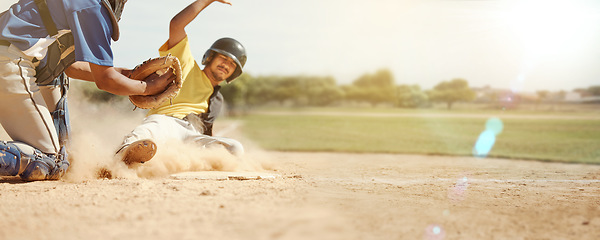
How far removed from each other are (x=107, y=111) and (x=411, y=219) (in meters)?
4.18

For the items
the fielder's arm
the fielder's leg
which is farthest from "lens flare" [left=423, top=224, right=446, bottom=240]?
the fielder's leg

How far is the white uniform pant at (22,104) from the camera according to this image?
2969mm

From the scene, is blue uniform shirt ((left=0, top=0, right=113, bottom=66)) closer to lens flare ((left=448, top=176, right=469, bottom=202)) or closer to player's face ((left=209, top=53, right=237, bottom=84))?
player's face ((left=209, top=53, right=237, bottom=84))

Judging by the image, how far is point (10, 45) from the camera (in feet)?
9.69

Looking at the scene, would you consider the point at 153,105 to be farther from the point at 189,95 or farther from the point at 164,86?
the point at 189,95

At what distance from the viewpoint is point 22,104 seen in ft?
9.89

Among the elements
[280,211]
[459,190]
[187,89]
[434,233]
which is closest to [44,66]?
[187,89]

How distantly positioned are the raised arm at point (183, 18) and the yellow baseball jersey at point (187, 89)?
102 millimetres

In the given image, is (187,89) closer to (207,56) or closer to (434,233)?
(207,56)

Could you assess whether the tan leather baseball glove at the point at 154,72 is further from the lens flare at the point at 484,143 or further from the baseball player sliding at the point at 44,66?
the lens flare at the point at 484,143

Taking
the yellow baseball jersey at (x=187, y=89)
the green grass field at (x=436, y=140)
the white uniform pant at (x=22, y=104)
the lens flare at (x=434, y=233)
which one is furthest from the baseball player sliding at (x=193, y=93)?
the green grass field at (x=436, y=140)

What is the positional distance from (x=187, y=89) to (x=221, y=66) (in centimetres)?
→ 42

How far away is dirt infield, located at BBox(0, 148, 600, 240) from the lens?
6.40 ft

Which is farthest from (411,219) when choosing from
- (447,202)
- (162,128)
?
(162,128)
